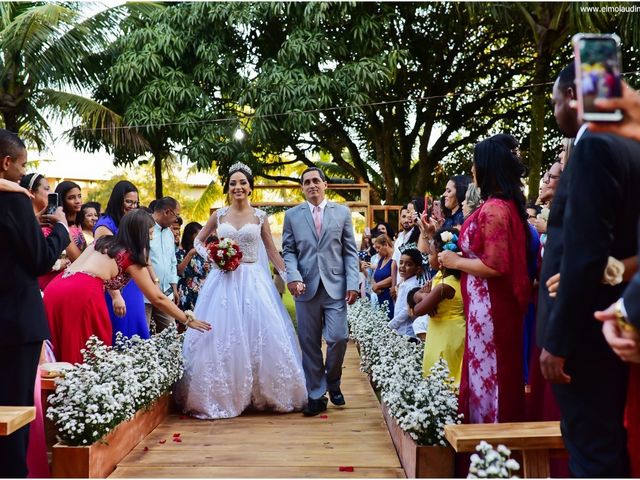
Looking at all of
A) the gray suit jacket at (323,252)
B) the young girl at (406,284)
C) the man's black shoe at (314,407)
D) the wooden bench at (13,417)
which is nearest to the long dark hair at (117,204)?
the gray suit jacket at (323,252)

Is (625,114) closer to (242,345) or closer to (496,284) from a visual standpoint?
(496,284)

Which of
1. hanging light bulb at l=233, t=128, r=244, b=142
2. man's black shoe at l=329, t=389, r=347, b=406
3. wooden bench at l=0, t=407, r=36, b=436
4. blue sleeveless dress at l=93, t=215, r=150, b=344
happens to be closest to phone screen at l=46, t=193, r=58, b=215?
wooden bench at l=0, t=407, r=36, b=436

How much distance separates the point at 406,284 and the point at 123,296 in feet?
9.17

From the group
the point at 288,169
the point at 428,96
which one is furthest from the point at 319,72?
the point at 288,169

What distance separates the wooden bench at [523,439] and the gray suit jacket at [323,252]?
354 cm

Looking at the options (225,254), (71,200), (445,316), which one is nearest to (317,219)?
(225,254)

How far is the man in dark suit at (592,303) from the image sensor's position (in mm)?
2617

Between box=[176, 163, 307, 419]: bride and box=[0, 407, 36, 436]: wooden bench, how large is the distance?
3.03 m

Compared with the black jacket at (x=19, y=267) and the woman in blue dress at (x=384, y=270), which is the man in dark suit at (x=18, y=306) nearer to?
the black jacket at (x=19, y=267)

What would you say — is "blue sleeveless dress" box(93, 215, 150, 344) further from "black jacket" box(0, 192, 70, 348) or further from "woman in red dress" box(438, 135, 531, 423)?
"woman in red dress" box(438, 135, 531, 423)

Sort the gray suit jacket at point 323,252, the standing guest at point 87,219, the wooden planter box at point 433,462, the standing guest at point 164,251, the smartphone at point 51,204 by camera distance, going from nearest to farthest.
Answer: the wooden planter box at point 433,462, the smartphone at point 51,204, the gray suit jacket at point 323,252, the standing guest at point 87,219, the standing guest at point 164,251

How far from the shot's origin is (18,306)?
3932 mm

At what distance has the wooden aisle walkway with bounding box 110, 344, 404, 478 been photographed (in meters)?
4.85

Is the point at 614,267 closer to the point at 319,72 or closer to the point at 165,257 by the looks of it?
the point at 165,257
